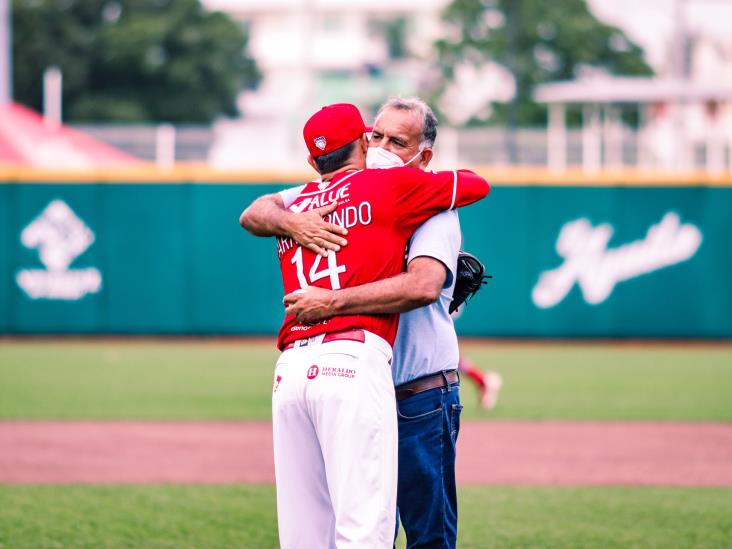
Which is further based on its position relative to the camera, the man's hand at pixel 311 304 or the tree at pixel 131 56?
the tree at pixel 131 56


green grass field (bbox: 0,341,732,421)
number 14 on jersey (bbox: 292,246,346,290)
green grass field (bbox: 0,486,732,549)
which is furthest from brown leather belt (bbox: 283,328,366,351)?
green grass field (bbox: 0,341,732,421)

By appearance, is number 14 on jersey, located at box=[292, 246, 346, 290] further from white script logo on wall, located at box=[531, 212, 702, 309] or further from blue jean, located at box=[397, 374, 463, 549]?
white script logo on wall, located at box=[531, 212, 702, 309]

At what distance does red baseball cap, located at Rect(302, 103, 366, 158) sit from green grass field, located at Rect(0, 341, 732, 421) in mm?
6942

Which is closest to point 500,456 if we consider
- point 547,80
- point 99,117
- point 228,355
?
point 228,355

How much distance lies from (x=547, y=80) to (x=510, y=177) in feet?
88.4

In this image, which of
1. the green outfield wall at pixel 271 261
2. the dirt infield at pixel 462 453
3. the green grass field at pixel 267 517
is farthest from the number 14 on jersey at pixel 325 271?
the green outfield wall at pixel 271 261

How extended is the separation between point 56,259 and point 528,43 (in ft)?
98.1

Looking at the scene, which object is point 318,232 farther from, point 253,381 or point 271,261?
point 271,261

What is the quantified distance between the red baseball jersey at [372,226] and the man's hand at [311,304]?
0.03 meters

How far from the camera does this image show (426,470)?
396 cm

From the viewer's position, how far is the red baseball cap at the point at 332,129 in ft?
12.4

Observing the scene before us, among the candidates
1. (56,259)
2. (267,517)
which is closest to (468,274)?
(267,517)

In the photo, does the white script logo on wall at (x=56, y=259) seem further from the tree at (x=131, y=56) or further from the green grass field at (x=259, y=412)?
the tree at (x=131, y=56)

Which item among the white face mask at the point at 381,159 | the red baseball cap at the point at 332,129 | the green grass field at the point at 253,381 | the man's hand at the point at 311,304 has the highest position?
the red baseball cap at the point at 332,129
